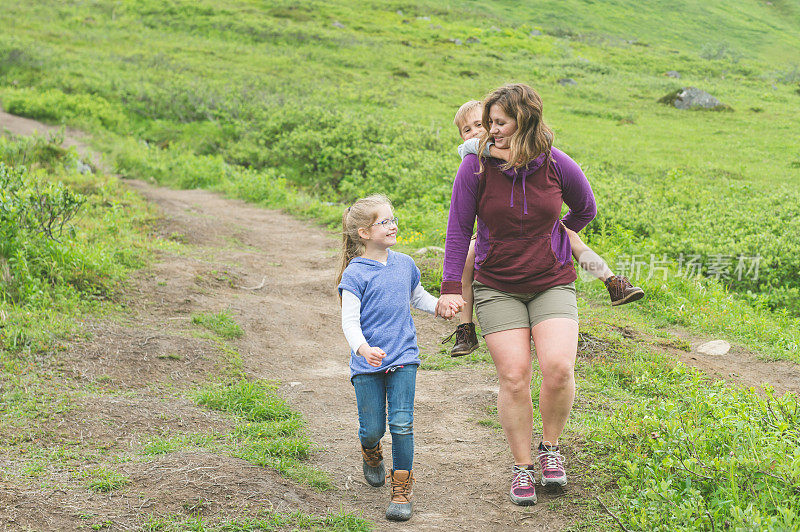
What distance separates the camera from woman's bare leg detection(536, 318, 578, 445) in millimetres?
→ 3713

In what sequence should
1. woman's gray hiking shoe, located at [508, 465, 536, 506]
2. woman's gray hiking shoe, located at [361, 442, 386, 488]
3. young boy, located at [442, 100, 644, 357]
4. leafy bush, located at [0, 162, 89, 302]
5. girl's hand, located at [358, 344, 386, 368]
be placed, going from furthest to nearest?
leafy bush, located at [0, 162, 89, 302]
woman's gray hiking shoe, located at [361, 442, 386, 488]
young boy, located at [442, 100, 644, 357]
woman's gray hiking shoe, located at [508, 465, 536, 506]
girl's hand, located at [358, 344, 386, 368]

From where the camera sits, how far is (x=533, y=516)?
3801mm

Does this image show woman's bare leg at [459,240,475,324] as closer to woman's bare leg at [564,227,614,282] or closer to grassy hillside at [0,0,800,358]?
woman's bare leg at [564,227,614,282]

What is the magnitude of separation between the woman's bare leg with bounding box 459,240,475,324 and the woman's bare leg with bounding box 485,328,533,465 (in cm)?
26

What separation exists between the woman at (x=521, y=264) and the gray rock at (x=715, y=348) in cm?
404

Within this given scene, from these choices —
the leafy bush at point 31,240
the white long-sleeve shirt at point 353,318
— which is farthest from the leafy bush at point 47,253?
the white long-sleeve shirt at point 353,318

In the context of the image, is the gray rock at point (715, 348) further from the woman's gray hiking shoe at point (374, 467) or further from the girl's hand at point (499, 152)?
the girl's hand at point (499, 152)

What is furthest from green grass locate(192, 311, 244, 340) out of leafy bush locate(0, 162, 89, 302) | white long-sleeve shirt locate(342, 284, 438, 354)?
white long-sleeve shirt locate(342, 284, 438, 354)

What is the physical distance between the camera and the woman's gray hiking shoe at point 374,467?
4234 mm

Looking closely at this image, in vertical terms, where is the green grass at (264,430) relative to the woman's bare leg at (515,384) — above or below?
below

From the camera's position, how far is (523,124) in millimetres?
3738

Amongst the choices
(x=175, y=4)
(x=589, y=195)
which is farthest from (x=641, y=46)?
(x=589, y=195)

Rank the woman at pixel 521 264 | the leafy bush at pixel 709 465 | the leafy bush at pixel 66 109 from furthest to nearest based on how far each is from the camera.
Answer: the leafy bush at pixel 66 109, the woman at pixel 521 264, the leafy bush at pixel 709 465

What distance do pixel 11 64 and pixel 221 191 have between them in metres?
19.2
